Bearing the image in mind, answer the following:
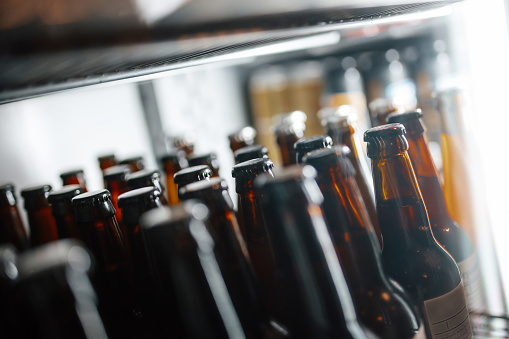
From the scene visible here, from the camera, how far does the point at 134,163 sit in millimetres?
938

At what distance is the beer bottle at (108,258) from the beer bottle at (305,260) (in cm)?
20

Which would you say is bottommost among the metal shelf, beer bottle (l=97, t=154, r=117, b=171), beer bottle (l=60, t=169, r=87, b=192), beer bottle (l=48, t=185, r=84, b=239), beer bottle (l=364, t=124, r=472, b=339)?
beer bottle (l=364, t=124, r=472, b=339)

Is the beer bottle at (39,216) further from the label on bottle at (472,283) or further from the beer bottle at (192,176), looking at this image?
the label on bottle at (472,283)

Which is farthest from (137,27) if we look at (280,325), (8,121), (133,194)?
(8,121)

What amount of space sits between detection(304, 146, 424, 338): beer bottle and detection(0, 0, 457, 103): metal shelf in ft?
0.48

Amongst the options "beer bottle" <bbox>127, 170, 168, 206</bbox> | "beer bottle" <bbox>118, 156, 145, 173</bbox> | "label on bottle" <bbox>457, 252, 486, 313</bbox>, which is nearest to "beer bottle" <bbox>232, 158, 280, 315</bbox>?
"beer bottle" <bbox>127, 170, 168, 206</bbox>

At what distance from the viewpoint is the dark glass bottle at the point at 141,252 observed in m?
0.45

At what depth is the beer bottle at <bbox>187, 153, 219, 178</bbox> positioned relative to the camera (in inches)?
28.1

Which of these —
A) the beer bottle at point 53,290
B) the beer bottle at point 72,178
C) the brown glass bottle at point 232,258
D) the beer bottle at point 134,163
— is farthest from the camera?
the beer bottle at point 134,163

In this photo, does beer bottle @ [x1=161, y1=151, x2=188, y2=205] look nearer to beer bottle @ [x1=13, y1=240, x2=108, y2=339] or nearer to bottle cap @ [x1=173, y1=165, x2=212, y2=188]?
bottle cap @ [x1=173, y1=165, x2=212, y2=188]

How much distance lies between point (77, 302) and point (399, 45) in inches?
69.1

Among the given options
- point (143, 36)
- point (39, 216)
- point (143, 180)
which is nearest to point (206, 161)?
point (143, 180)

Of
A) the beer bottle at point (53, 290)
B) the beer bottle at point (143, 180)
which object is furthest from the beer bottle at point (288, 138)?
the beer bottle at point (53, 290)

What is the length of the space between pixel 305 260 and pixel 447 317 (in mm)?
194
